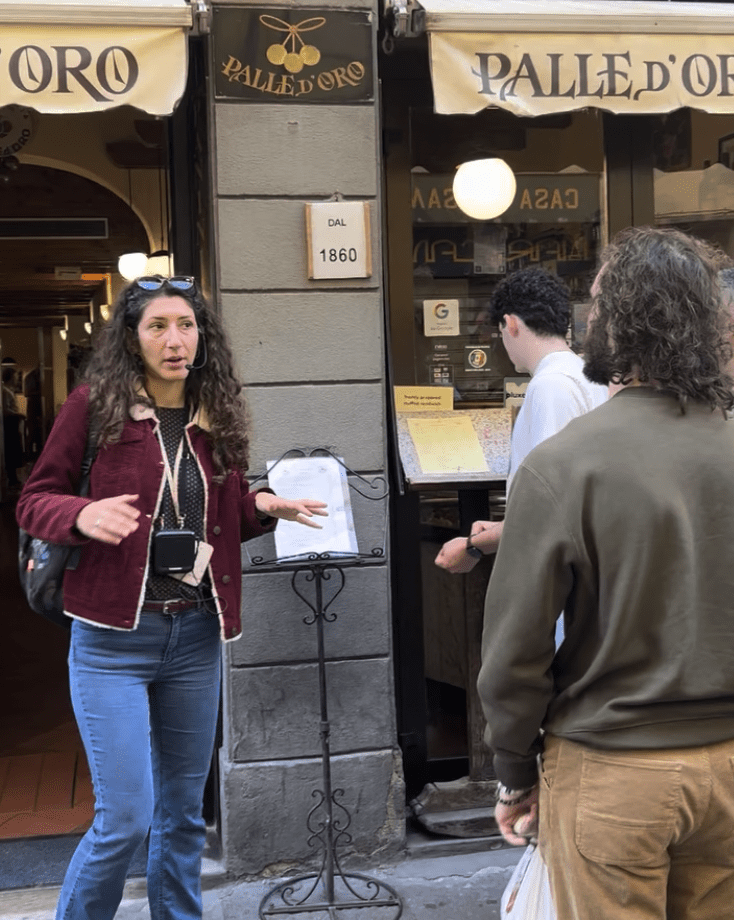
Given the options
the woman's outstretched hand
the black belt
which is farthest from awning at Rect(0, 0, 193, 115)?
→ the black belt

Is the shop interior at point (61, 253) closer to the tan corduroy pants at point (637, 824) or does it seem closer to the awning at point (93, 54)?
the awning at point (93, 54)

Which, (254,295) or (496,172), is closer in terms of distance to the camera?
(254,295)

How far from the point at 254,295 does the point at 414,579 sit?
1.34 meters

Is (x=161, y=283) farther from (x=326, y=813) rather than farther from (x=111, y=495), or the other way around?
(x=326, y=813)

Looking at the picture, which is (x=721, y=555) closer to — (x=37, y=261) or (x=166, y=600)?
(x=166, y=600)

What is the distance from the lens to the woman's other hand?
8.45 feet

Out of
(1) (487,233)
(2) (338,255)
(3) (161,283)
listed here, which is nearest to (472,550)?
(3) (161,283)

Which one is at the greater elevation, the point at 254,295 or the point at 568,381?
the point at 254,295

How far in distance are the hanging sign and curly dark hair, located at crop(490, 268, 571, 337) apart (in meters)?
0.65

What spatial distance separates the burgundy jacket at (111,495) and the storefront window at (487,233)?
5.32ft

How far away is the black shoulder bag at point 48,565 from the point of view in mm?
2785

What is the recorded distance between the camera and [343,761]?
13.0 feet

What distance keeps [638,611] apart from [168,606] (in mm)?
1429

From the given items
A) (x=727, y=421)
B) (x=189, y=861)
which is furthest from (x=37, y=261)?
(x=727, y=421)
